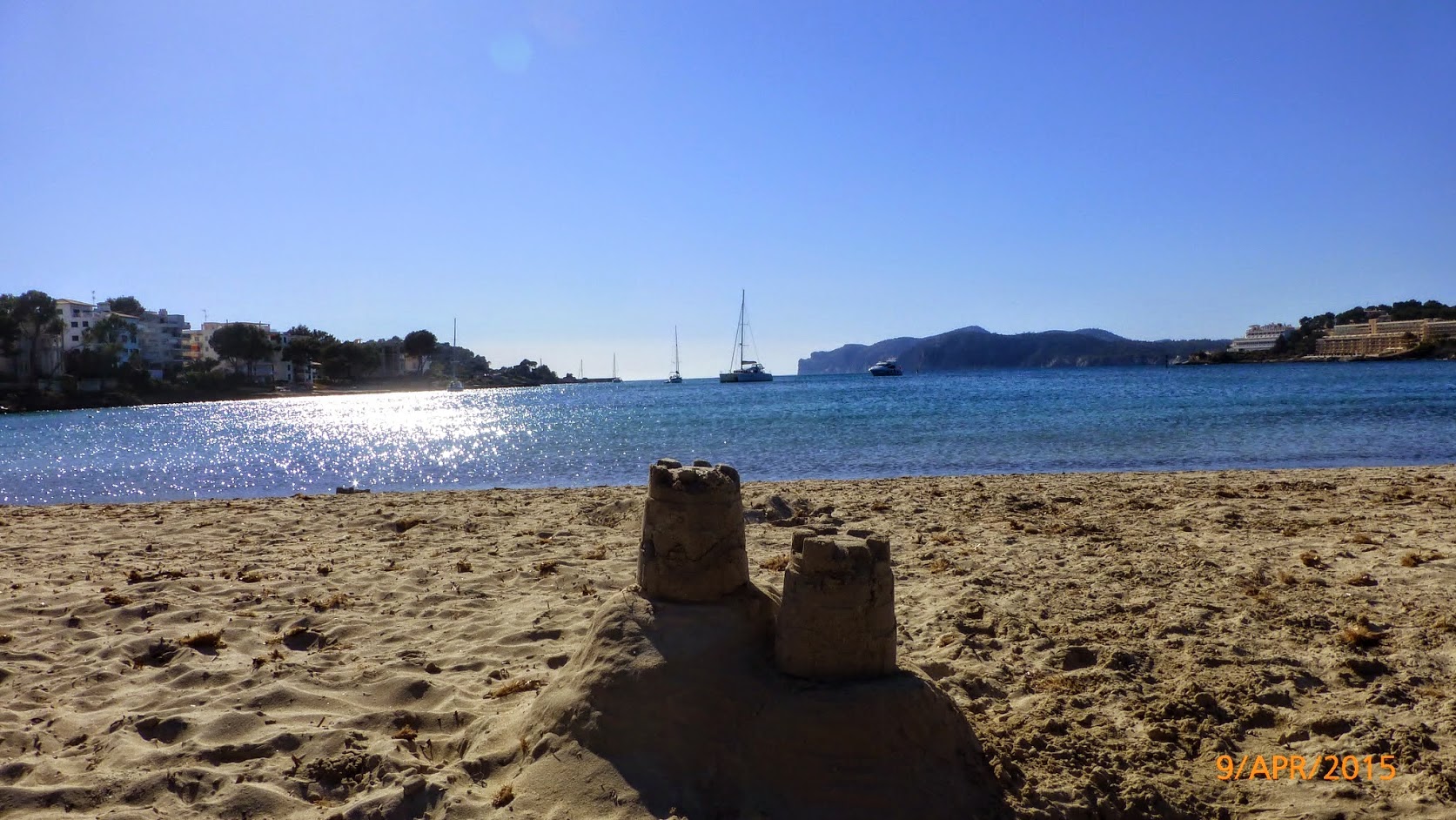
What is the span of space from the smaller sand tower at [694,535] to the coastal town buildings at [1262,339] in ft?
462

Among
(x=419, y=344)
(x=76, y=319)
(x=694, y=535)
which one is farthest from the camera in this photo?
(x=419, y=344)

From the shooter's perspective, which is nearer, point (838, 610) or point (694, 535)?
point (838, 610)

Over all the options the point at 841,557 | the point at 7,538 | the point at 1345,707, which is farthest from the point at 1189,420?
the point at 7,538

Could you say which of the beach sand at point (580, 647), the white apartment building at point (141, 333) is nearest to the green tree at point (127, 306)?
the white apartment building at point (141, 333)

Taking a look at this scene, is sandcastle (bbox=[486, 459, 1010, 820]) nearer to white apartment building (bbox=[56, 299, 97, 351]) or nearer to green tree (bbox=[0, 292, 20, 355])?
green tree (bbox=[0, 292, 20, 355])

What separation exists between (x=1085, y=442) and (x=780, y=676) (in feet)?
72.4

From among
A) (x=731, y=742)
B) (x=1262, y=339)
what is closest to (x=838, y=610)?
(x=731, y=742)

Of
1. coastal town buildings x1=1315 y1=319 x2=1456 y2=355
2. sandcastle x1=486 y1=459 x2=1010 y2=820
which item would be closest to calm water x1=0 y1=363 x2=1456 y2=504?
sandcastle x1=486 y1=459 x2=1010 y2=820

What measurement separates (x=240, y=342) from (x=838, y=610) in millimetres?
95138

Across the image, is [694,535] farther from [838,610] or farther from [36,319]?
[36,319]

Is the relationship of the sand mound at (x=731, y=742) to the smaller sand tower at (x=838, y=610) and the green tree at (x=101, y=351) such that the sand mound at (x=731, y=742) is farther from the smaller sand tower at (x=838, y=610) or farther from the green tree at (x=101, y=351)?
the green tree at (x=101, y=351)

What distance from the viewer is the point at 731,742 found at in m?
3.91

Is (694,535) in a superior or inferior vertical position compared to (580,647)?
superior

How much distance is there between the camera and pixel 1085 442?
935 inches
